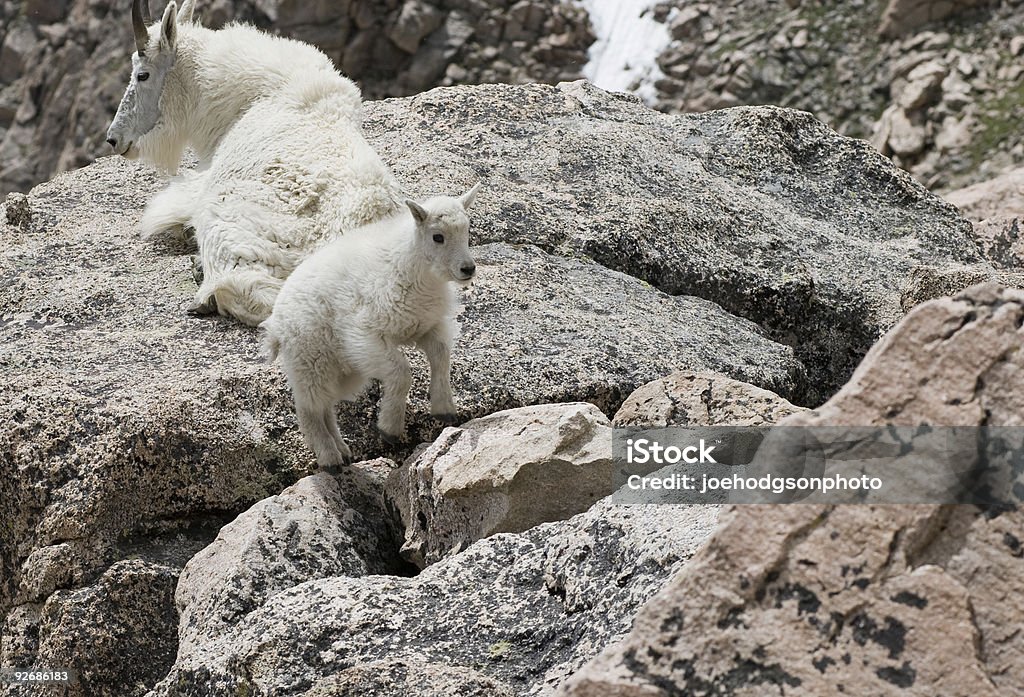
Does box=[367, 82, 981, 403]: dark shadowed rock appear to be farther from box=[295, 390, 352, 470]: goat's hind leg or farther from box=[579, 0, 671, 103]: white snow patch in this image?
box=[579, 0, 671, 103]: white snow patch

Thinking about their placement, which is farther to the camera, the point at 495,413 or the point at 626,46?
the point at 626,46

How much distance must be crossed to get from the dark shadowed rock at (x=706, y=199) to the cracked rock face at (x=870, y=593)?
5000mm

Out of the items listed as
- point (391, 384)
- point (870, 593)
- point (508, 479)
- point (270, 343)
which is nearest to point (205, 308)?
point (270, 343)

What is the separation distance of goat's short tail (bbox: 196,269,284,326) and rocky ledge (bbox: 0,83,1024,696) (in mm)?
135

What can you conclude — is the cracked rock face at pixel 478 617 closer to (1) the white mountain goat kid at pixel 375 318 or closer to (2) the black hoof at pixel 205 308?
(1) the white mountain goat kid at pixel 375 318

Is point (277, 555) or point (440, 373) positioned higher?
point (440, 373)

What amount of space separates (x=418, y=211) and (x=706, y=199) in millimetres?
3564

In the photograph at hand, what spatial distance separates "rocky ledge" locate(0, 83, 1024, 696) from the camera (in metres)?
4.27

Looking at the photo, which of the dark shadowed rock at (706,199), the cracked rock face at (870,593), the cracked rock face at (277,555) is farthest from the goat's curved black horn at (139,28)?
the cracked rock face at (870,593)

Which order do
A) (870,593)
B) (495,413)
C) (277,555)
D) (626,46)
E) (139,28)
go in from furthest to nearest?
(626,46) < (139,28) < (495,413) < (277,555) < (870,593)

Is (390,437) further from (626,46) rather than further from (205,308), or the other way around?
(626,46)

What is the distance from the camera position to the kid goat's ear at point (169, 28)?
8906mm

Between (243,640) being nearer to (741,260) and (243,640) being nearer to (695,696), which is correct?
(695,696)

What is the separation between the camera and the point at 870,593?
311cm
